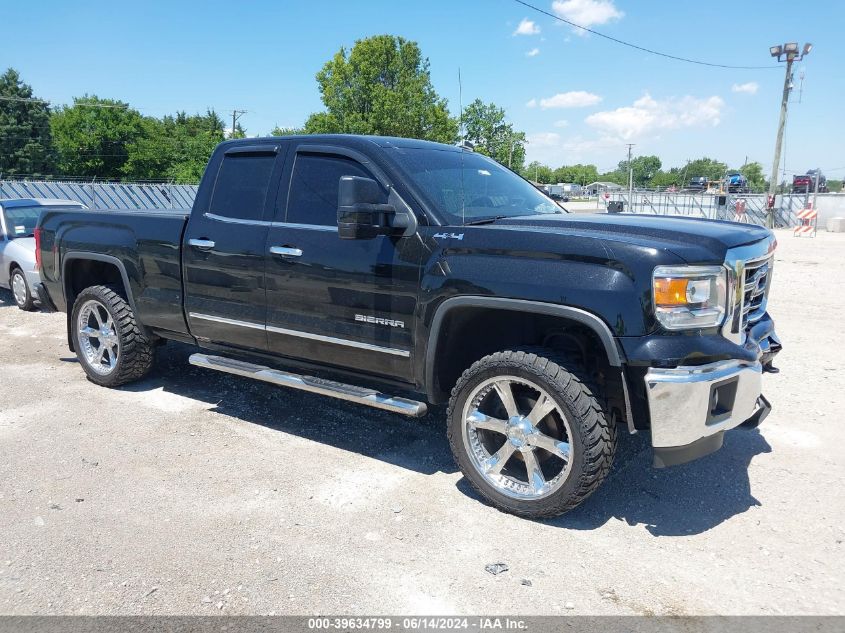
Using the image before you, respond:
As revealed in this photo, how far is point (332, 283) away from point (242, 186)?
Answer: 126cm

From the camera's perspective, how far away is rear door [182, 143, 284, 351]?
4609 millimetres

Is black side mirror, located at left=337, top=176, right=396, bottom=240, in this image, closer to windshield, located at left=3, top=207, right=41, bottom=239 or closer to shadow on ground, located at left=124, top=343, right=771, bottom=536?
shadow on ground, located at left=124, top=343, right=771, bottom=536

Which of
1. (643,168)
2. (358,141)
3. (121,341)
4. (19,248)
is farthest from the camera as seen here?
(643,168)

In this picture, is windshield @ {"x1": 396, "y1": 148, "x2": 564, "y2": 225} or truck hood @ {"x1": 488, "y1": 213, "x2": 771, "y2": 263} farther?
windshield @ {"x1": 396, "y1": 148, "x2": 564, "y2": 225}

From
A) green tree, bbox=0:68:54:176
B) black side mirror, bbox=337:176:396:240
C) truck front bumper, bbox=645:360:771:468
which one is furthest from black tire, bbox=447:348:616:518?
green tree, bbox=0:68:54:176

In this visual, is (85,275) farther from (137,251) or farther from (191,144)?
(191,144)

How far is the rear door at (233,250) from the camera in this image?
4609 mm

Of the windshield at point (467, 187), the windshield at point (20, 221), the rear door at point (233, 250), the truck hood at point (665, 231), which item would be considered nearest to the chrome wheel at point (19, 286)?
the windshield at point (20, 221)

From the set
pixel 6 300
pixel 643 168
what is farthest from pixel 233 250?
pixel 643 168

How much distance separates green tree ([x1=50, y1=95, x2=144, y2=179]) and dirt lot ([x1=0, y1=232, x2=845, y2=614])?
2864 inches

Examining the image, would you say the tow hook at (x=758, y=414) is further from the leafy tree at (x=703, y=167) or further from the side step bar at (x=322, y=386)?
the leafy tree at (x=703, y=167)

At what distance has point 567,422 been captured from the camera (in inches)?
133

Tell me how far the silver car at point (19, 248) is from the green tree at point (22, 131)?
55940 mm

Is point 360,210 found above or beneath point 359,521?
above
